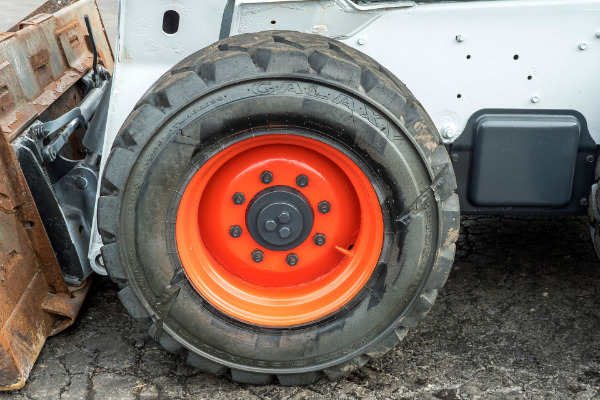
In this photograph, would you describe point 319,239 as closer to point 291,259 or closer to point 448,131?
point 291,259

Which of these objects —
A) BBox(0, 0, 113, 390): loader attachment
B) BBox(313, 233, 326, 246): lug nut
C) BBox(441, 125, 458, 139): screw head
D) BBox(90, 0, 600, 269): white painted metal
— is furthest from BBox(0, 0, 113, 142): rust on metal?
BBox(441, 125, 458, 139): screw head

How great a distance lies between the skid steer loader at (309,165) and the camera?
2.12m

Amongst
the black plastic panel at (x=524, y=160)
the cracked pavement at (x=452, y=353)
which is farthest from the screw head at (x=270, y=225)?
the black plastic panel at (x=524, y=160)

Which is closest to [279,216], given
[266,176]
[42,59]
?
[266,176]

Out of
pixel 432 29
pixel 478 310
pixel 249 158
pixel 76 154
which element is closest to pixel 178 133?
pixel 249 158

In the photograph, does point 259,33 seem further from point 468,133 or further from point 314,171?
point 468,133

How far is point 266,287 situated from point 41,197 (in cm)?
88

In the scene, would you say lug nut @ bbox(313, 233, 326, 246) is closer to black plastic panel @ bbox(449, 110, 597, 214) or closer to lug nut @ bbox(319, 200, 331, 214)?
lug nut @ bbox(319, 200, 331, 214)

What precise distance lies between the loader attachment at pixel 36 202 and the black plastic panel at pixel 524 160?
1399mm

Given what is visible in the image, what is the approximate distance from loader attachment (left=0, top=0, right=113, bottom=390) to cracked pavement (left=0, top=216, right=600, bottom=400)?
0.47 ft

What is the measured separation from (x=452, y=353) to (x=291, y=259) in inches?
28.5

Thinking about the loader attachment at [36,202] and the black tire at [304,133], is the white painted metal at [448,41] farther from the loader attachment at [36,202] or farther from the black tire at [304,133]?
the loader attachment at [36,202]

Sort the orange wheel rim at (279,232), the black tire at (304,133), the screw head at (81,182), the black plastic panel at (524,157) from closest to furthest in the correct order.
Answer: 1. the black tire at (304,133)
2. the orange wheel rim at (279,232)
3. the black plastic panel at (524,157)
4. the screw head at (81,182)

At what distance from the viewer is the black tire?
2098 millimetres
